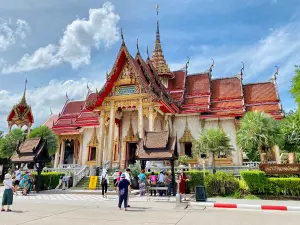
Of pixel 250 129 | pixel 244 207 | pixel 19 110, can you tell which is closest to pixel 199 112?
pixel 250 129

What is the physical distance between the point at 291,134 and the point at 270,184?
325cm

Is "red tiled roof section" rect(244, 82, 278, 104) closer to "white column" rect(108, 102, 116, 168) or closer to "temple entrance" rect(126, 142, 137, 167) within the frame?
"temple entrance" rect(126, 142, 137, 167)

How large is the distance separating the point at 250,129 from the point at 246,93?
28.2 feet

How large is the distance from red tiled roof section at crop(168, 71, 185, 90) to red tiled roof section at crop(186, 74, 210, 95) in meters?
0.60

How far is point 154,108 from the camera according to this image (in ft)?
52.4

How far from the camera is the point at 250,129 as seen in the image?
40.2 ft

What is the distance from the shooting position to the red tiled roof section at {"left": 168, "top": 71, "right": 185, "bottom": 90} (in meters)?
21.1

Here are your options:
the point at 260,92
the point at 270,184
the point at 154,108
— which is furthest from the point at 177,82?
the point at 270,184

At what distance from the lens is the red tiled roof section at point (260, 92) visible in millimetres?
18828

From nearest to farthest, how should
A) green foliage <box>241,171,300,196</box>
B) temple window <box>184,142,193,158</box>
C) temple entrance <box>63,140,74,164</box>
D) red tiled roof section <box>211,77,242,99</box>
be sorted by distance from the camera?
green foliage <box>241,171,300,196</box>
temple window <box>184,142,193,158</box>
red tiled roof section <box>211,77,242,99</box>
temple entrance <box>63,140,74,164</box>

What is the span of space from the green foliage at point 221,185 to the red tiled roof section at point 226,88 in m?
10.8

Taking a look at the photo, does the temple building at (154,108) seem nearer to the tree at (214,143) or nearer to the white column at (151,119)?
the white column at (151,119)

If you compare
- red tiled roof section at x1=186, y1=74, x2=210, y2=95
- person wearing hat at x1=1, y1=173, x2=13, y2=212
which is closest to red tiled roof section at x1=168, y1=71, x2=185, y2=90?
red tiled roof section at x1=186, y1=74, x2=210, y2=95

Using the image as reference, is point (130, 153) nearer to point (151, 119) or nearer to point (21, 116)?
point (151, 119)
